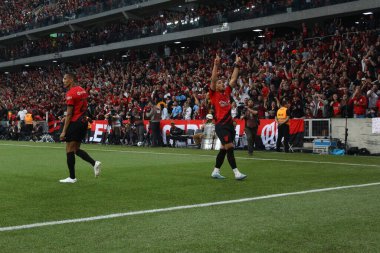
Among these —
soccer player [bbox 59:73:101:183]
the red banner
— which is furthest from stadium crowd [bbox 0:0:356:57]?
soccer player [bbox 59:73:101:183]

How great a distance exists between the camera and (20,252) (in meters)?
5.06

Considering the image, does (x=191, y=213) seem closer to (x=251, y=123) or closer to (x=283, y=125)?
(x=251, y=123)

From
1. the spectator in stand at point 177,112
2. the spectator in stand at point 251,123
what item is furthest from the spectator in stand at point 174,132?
the spectator in stand at point 251,123

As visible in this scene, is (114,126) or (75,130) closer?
(75,130)

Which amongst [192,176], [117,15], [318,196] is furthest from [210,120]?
[117,15]

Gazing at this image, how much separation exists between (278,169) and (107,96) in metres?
25.8

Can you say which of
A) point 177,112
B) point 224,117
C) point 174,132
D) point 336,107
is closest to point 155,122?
point 174,132

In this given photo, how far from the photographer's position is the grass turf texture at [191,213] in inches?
211

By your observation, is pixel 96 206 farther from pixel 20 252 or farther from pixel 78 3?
pixel 78 3

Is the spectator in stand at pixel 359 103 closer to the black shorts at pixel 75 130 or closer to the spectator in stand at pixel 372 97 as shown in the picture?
the spectator in stand at pixel 372 97

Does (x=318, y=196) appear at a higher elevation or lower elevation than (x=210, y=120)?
lower

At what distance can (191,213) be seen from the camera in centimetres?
711

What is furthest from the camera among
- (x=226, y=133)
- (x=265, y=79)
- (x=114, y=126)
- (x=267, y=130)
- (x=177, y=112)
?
(x=114, y=126)

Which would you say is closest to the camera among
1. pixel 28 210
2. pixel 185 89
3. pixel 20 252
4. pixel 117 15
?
pixel 20 252
